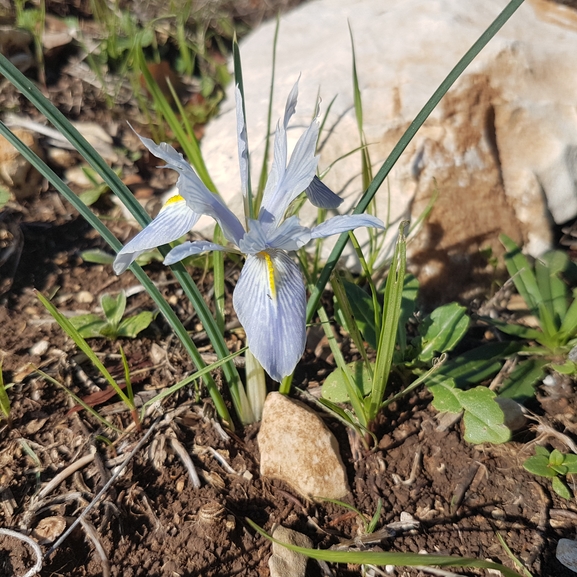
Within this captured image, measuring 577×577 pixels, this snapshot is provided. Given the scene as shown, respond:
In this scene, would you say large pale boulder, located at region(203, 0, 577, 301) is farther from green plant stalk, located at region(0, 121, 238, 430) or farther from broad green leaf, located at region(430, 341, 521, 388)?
green plant stalk, located at region(0, 121, 238, 430)

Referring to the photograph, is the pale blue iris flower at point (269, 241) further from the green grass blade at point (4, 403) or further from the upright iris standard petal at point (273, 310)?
the green grass blade at point (4, 403)

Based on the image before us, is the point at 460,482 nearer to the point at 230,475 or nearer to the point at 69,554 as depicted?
the point at 230,475

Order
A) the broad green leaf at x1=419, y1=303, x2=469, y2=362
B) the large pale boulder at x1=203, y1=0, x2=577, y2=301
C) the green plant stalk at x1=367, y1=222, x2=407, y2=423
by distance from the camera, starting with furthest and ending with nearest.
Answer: the large pale boulder at x1=203, y1=0, x2=577, y2=301 < the broad green leaf at x1=419, y1=303, x2=469, y2=362 < the green plant stalk at x1=367, y1=222, x2=407, y2=423

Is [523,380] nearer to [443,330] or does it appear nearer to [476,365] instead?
[476,365]

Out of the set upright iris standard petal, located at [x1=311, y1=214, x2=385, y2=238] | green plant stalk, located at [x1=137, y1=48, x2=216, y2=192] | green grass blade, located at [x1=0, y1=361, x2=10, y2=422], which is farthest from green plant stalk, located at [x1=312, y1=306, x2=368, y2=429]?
green grass blade, located at [x1=0, y1=361, x2=10, y2=422]

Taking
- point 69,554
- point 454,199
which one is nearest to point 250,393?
point 69,554
